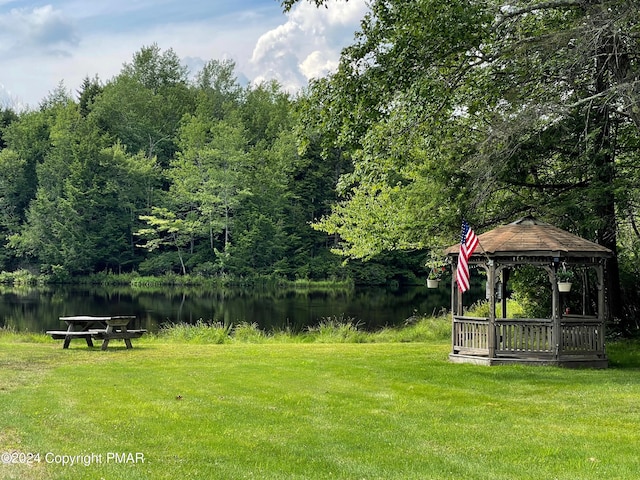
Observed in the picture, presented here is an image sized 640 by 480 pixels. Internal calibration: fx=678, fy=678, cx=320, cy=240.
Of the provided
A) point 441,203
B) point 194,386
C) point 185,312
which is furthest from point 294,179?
point 194,386

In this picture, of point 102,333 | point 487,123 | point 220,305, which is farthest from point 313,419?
point 220,305

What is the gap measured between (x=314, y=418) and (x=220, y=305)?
30106 mm

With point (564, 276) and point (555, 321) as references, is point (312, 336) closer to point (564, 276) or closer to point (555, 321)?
point (555, 321)

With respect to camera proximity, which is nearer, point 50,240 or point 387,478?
point 387,478

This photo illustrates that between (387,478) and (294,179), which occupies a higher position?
(294,179)

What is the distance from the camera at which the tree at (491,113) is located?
1346cm

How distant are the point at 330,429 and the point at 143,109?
2459 inches

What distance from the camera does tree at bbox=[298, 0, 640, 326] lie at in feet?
44.2

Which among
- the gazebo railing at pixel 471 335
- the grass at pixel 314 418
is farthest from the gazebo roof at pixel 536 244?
the grass at pixel 314 418

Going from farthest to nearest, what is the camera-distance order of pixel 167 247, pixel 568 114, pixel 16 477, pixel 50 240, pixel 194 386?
pixel 167 247 → pixel 50 240 → pixel 568 114 → pixel 194 386 → pixel 16 477

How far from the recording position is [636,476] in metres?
6.18

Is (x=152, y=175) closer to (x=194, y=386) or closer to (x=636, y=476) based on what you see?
(x=194, y=386)

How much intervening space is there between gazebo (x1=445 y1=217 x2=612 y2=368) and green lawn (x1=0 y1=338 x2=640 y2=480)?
0.80 meters

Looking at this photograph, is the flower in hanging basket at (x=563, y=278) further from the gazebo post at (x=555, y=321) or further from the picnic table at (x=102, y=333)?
the picnic table at (x=102, y=333)
